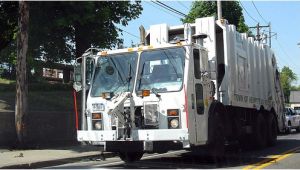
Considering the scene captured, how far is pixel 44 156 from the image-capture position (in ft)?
49.1

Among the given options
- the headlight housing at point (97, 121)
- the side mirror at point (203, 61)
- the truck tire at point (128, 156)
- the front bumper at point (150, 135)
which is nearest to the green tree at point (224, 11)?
the truck tire at point (128, 156)

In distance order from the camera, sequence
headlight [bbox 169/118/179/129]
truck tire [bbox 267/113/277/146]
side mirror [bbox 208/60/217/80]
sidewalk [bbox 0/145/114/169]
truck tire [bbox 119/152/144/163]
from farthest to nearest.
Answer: truck tire [bbox 267/113/277/146] < truck tire [bbox 119/152/144/163] < sidewalk [bbox 0/145/114/169] < side mirror [bbox 208/60/217/80] < headlight [bbox 169/118/179/129]

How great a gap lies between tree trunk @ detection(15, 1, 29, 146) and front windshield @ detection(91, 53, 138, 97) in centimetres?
602

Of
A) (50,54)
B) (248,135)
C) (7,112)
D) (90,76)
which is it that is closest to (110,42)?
(50,54)

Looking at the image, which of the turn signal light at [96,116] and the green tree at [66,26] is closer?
the turn signal light at [96,116]

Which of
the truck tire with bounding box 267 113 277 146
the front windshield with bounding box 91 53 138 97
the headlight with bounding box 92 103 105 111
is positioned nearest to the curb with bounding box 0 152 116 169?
the headlight with bounding box 92 103 105 111

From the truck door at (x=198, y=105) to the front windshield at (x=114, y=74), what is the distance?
1.44 meters

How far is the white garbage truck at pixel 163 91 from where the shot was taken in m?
11.2

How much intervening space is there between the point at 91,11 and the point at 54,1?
1580mm

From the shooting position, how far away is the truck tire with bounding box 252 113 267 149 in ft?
55.1

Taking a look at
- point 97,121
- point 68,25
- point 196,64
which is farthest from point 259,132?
point 68,25

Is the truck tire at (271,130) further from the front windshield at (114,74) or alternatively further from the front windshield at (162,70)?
the front windshield at (114,74)

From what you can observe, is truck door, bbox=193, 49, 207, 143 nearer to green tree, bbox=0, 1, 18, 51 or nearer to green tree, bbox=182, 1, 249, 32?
green tree, bbox=0, 1, 18, 51

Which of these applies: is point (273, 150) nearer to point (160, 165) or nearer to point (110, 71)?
point (160, 165)
